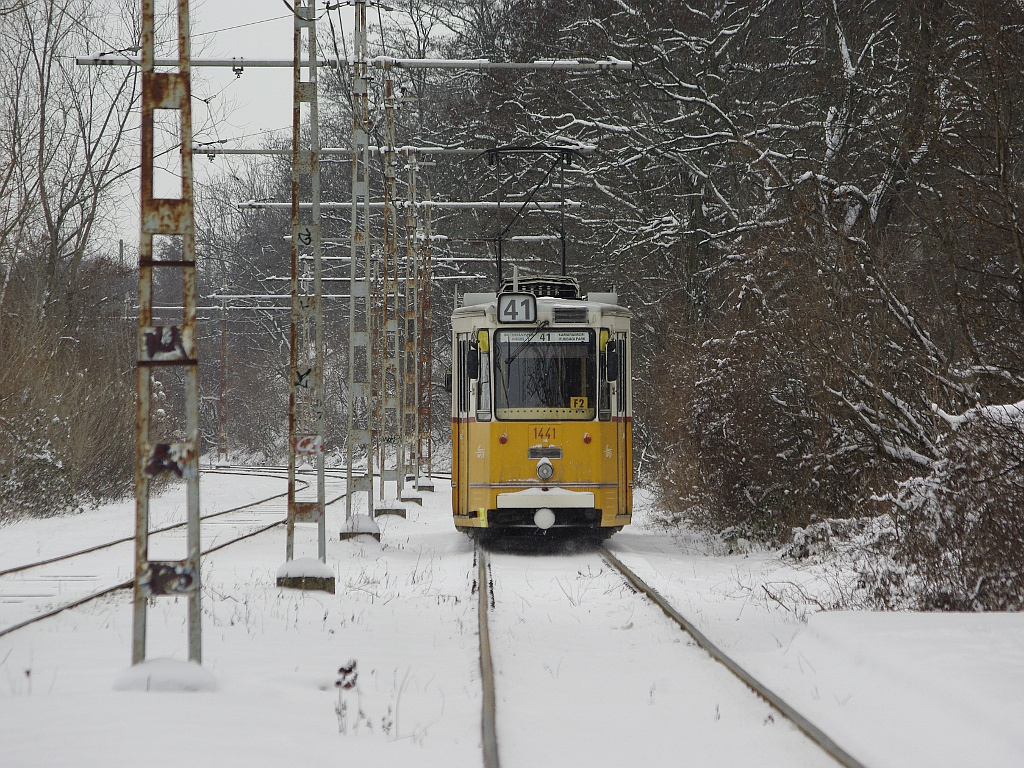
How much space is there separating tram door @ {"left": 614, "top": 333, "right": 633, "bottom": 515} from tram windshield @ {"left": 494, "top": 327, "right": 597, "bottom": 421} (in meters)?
0.35

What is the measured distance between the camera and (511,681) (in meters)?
7.50

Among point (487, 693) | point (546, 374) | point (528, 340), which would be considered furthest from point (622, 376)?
point (487, 693)

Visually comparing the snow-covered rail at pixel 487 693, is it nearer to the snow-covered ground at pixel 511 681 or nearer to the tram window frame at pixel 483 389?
the snow-covered ground at pixel 511 681

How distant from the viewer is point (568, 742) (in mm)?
6082

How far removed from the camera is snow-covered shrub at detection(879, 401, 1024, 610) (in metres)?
8.44

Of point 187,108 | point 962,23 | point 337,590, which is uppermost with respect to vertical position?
point 962,23

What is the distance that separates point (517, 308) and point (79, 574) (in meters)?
5.76

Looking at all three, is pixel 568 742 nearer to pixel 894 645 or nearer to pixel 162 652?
pixel 894 645

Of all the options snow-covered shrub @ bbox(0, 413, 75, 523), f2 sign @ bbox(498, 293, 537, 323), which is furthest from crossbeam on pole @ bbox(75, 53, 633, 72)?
snow-covered shrub @ bbox(0, 413, 75, 523)

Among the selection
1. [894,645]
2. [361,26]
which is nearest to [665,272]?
[361,26]

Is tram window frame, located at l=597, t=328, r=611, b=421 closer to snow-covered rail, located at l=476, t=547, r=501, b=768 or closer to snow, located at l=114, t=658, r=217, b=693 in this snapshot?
snow-covered rail, located at l=476, t=547, r=501, b=768

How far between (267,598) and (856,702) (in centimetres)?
570

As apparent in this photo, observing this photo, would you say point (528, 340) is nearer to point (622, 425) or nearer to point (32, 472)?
point (622, 425)

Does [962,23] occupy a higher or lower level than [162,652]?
higher
